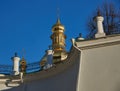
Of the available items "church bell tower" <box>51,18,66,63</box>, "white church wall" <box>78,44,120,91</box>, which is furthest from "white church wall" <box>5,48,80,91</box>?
"church bell tower" <box>51,18,66,63</box>

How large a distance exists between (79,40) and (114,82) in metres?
2.48

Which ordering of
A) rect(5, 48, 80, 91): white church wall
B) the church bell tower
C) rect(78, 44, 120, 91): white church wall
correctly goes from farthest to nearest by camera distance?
the church bell tower
rect(5, 48, 80, 91): white church wall
rect(78, 44, 120, 91): white church wall

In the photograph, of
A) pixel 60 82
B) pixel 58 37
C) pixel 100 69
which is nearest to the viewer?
pixel 100 69

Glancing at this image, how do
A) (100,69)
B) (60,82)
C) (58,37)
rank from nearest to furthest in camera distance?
1. (100,69)
2. (60,82)
3. (58,37)

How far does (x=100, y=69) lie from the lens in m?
13.6

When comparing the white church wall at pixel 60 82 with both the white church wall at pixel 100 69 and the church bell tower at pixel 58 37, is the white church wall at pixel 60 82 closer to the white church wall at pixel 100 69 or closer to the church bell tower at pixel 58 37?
the white church wall at pixel 100 69

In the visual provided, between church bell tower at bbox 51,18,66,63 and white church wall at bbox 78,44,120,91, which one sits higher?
church bell tower at bbox 51,18,66,63

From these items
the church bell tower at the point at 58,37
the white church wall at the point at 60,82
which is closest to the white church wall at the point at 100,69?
the white church wall at the point at 60,82

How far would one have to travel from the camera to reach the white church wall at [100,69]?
1323 cm

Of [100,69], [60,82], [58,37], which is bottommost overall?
[60,82]

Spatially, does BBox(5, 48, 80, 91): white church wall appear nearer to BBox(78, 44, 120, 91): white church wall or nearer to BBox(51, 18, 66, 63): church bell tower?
BBox(78, 44, 120, 91): white church wall

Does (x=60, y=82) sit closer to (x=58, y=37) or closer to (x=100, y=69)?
(x=100, y=69)

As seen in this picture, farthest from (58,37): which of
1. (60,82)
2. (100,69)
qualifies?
(100,69)

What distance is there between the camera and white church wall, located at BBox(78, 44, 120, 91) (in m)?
13.2
